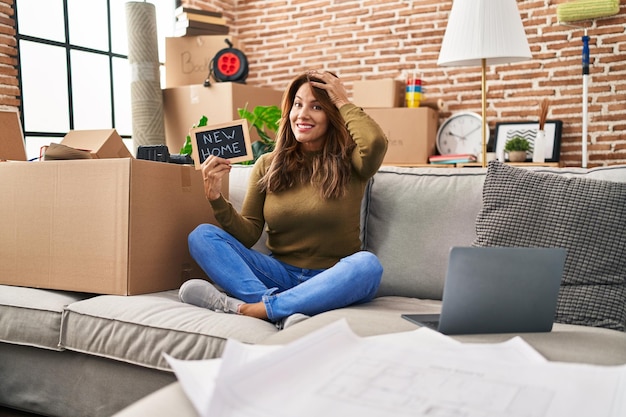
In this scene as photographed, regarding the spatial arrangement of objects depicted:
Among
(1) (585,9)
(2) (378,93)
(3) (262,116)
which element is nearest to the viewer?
(3) (262,116)

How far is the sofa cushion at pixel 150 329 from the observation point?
1.51 m

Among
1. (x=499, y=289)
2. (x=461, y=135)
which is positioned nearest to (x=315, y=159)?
(x=499, y=289)

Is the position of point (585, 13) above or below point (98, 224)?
above

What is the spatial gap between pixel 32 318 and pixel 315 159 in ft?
3.19

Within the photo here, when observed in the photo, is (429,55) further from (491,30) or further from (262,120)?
(491,30)

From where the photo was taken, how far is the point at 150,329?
158 centimetres

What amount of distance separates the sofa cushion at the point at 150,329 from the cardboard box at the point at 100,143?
2.02 ft

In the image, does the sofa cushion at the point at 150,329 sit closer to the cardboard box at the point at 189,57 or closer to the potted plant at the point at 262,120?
the potted plant at the point at 262,120

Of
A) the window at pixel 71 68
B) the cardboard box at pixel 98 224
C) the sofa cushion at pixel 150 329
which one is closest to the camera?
the sofa cushion at pixel 150 329

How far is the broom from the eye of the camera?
396 cm

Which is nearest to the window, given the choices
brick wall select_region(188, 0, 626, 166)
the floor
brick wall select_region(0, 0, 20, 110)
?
brick wall select_region(0, 0, 20, 110)

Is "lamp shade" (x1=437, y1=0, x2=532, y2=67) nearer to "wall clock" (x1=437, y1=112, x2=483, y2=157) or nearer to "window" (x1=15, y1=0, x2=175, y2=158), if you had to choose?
"wall clock" (x1=437, y1=112, x2=483, y2=157)

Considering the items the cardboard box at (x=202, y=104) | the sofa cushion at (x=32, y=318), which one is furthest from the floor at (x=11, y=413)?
the cardboard box at (x=202, y=104)

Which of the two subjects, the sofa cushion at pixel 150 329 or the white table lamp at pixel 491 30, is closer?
the sofa cushion at pixel 150 329
